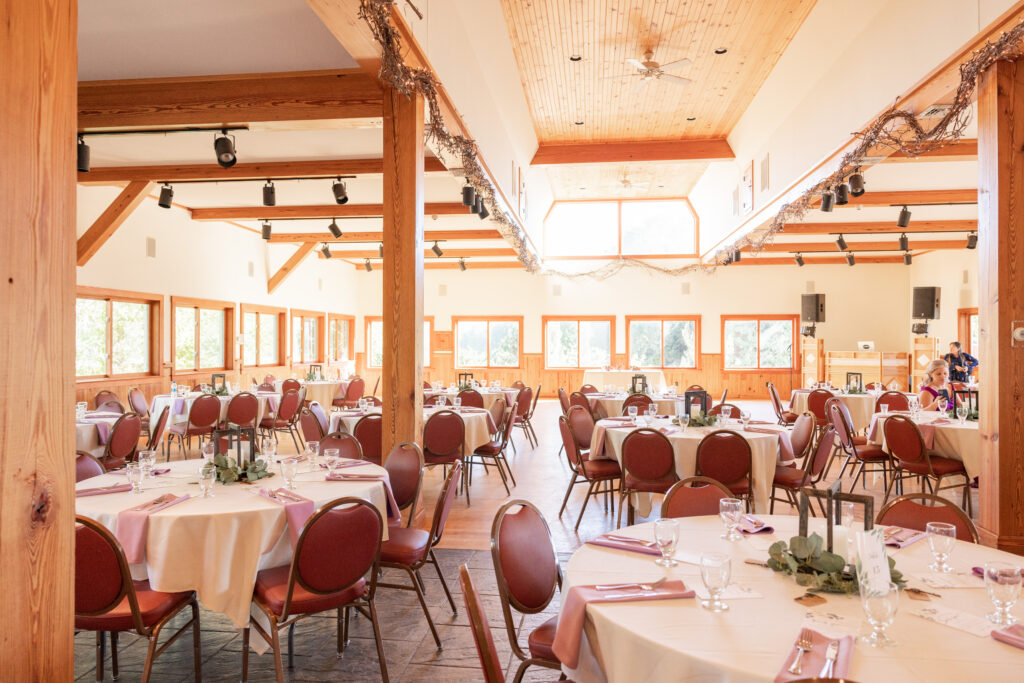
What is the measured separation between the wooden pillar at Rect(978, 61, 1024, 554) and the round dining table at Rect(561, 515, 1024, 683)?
7.21 feet

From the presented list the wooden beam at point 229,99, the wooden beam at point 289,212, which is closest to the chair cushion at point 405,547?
the wooden beam at point 229,99

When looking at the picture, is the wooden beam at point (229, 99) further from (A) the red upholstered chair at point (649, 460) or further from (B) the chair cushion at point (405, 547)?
(B) the chair cushion at point (405, 547)

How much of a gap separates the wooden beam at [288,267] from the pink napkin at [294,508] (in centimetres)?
1148

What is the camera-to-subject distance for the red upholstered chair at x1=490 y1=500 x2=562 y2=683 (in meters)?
2.45

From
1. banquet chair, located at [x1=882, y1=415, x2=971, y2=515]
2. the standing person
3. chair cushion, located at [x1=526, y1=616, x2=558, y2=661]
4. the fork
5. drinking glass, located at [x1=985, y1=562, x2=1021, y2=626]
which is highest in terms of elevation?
the standing person

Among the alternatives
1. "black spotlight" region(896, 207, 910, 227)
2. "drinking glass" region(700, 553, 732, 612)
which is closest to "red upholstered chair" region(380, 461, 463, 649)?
"drinking glass" region(700, 553, 732, 612)

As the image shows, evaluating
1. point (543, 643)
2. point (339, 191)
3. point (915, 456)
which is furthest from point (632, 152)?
point (543, 643)

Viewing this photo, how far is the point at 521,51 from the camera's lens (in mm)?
8500

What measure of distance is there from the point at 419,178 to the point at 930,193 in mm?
9182

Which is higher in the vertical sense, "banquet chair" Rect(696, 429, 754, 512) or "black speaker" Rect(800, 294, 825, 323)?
"black speaker" Rect(800, 294, 825, 323)

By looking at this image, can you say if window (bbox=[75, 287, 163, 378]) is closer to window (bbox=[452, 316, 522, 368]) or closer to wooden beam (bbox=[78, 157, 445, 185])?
wooden beam (bbox=[78, 157, 445, 185])

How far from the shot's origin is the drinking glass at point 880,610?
176 centimetres

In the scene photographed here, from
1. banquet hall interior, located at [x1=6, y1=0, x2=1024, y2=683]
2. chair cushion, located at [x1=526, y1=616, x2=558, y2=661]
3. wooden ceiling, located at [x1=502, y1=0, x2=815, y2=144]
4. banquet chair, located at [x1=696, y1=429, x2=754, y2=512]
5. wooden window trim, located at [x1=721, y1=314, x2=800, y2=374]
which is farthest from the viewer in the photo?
wooden window trim, located at [x1=721, y1=314, x2=800, y2=374]

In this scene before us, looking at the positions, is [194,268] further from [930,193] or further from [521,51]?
[930,193]
